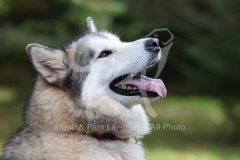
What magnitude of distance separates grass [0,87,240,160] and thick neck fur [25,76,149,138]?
3.10 metres

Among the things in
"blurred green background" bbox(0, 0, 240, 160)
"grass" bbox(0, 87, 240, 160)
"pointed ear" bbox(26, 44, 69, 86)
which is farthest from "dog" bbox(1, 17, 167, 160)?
"blurred green background" bbox(0, 0, 240, 160)

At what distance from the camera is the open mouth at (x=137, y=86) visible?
5086mm

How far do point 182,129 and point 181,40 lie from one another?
363 centimetres

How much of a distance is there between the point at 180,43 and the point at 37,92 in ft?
37.1

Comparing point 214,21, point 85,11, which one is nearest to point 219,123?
point 214,21

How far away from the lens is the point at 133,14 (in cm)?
1371

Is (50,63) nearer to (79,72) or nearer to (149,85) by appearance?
(79,72)

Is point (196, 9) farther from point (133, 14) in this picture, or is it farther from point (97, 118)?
point (97, 118)

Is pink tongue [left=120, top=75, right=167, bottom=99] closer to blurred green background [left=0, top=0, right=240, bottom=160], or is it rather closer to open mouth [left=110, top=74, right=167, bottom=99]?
open mouth [left=110, top=74, right=167, bottom=99]

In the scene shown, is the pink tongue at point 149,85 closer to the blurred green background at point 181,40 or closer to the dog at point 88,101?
the dog at point 88,101

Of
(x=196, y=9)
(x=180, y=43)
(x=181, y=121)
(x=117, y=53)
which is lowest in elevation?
(x=181, y=121)

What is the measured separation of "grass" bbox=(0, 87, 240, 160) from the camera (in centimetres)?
1013

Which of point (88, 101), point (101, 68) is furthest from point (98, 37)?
point (88, 101)

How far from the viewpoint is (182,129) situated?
13.1m
